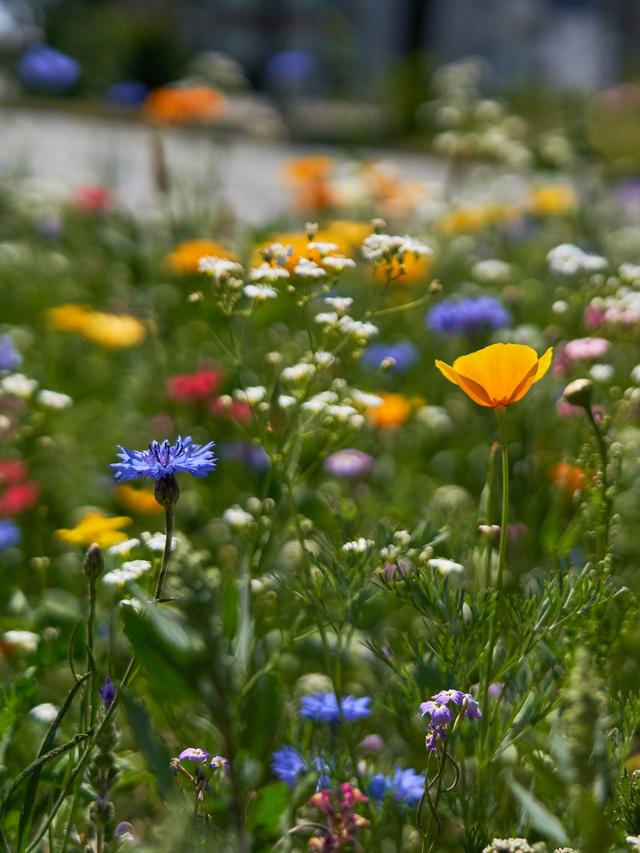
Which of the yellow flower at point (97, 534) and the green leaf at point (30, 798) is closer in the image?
the green leaf at point (30, 798)

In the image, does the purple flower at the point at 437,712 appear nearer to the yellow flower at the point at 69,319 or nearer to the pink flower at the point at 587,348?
the pink flower at the point at 587,348

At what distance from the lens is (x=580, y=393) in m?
1.27

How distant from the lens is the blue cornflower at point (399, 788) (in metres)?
1.19

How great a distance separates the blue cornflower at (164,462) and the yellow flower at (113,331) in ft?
5.17

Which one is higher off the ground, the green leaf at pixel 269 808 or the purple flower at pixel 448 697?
the purple flower at pixel 448 697

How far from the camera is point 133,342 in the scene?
8.89 feet

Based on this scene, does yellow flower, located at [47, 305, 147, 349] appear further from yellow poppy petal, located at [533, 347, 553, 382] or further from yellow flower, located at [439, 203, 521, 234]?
yellow poppy petal, located at [533, 347, 553, 382]

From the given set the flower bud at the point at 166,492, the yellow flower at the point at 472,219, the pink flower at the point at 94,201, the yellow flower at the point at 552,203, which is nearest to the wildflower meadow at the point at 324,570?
the flower bud at the point at 166,492

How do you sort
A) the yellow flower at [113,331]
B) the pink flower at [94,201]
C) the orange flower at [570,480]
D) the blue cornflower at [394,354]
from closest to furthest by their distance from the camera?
the orange flower at [570,480] → the blue cornflower at [394,354] → the yellow flower at [113,331] → the pink flower at [94,201]

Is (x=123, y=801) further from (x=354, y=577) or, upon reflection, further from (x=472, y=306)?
(x=472, y=306)

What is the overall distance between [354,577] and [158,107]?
2.67 meters

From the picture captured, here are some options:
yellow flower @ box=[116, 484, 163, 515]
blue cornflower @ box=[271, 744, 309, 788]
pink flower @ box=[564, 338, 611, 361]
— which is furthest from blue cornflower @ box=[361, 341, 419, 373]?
blue cornflower @ box=[271, 744, 309, 788]

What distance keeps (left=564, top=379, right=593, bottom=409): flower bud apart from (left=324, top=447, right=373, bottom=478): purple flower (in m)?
0.82

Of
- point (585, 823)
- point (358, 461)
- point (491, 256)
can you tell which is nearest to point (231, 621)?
point (585, 823)
